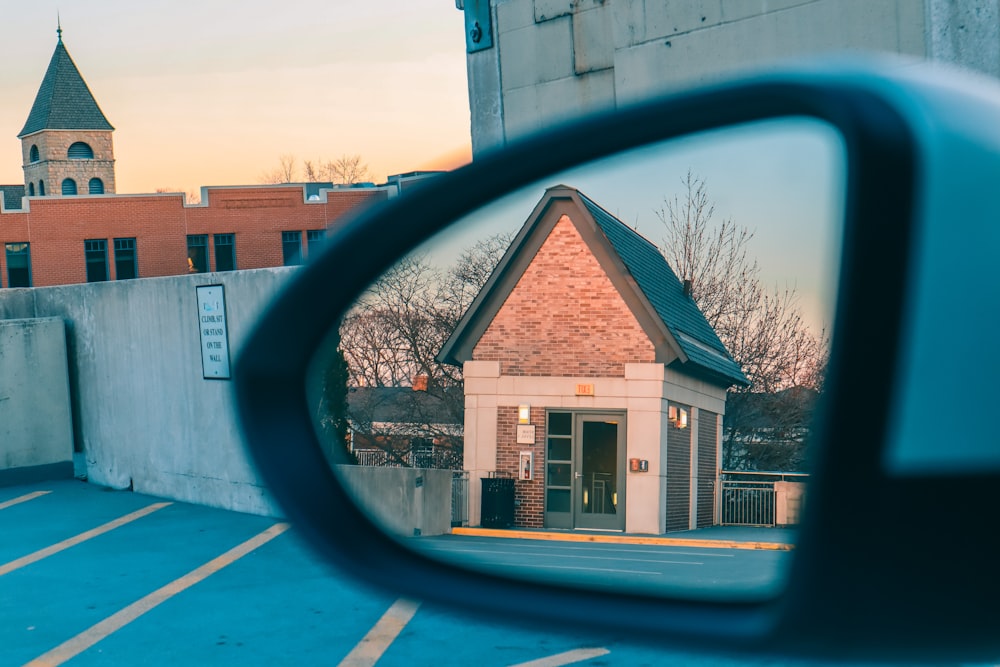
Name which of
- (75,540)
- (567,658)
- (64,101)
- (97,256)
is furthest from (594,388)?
(64,101)

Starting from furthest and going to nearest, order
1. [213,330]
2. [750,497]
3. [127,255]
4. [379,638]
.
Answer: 1. [127,255]
2. [213,330]
3. [379,638]
4. [750,497]

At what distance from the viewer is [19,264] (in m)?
75.5

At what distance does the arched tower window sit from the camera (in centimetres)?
13000

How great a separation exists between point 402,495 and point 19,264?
80920mm

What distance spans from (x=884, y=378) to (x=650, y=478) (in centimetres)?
56

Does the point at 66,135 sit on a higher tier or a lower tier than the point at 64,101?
lower

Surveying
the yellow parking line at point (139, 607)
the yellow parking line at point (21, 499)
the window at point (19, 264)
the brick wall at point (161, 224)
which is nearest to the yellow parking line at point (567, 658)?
the yellow parking line at point (139, 607)

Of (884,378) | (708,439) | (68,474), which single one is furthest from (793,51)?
(68,474)

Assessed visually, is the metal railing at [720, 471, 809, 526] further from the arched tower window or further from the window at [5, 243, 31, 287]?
the arched tower window

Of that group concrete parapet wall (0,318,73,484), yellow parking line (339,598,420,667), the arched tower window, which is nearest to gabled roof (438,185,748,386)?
yellow parking line (339,598,420,667)

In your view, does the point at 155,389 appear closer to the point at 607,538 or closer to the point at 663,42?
the point at 663,42

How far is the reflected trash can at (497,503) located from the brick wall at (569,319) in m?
0.18

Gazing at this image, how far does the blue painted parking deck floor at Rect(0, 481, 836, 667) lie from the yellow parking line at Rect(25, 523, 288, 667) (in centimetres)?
1

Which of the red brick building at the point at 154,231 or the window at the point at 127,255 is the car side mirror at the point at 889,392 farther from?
the window at the point at 127,255
